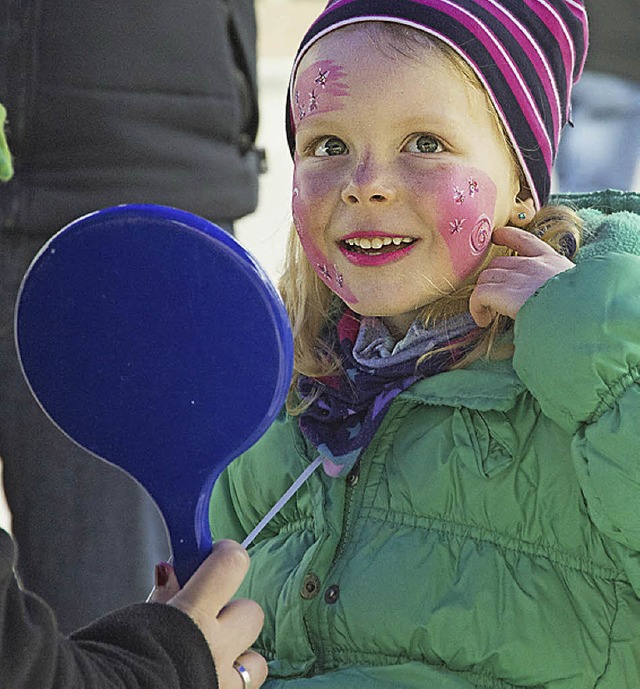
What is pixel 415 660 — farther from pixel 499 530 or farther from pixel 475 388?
pixel 475 388

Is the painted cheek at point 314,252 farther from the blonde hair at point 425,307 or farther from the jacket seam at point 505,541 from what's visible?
the jacket seam at point 505,541

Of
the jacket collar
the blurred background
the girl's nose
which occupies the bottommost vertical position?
the blurred background

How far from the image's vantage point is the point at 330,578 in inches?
58.1

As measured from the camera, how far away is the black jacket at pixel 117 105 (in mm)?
2238

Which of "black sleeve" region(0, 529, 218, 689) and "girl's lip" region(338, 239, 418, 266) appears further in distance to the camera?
"girl's lip" region(338, 239, 418, 266)

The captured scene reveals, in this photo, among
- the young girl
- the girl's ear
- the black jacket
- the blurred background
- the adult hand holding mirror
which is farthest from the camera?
the blurred background

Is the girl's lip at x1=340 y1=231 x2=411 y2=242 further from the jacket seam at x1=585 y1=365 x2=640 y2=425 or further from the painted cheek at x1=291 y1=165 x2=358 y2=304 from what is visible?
the jacket seam at x1=585 y1=365 x2=640 y2=425

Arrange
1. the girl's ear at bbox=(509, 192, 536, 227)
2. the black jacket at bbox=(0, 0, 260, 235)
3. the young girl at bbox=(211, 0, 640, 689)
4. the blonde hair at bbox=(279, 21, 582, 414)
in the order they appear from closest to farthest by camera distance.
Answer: the young girl at bbox=(211, 0, 640, 689) < the blonde hair at bbox=(279, 21, 582, 414) < the girl's ear at bbox=(509, 192, 536, 227) < the black jacket at bbox=(0, 0, 260, 235)

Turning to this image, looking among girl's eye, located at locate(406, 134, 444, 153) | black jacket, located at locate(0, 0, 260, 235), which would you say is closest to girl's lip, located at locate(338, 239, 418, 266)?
girl's eye, located at locate(406, 134, 444, 153)

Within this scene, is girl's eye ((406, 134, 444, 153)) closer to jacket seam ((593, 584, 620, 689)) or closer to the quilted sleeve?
the quilted sleeve

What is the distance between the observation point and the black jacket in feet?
7.34

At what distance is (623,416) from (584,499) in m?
0.13

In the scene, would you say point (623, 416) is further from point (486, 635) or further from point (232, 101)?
point (232, 101)

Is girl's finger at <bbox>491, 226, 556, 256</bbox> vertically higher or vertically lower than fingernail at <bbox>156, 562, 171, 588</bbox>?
higher
